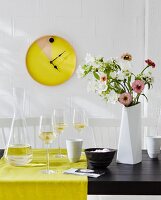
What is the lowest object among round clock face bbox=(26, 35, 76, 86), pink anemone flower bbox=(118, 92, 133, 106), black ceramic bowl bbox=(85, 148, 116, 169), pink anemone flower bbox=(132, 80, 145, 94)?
black ceramic bowl bbox=(85, 148, 116, 169)

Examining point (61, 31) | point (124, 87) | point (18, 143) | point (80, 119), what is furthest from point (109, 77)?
point (61, 31)

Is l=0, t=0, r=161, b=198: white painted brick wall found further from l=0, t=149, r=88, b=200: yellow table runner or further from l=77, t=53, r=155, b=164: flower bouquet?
l=0, t=149, r=88, b=200: yellow table runner

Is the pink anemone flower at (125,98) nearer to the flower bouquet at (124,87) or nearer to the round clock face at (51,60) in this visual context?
the flower bouquet at (124,87)

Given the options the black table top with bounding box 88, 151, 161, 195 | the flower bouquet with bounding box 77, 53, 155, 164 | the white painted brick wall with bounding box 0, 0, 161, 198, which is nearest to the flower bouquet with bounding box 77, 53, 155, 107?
the flower bouquet with bounding box 77, 53, 155, 164

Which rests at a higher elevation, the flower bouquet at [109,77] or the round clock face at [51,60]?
the round clock face at [51,60]

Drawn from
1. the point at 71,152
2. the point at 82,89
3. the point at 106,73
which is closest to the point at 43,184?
the point at 71,152

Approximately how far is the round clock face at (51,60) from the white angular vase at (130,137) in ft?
6.02

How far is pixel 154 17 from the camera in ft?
12.0

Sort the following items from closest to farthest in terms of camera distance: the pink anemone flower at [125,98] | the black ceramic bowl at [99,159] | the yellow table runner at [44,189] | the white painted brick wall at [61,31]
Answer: the yellow table runner at [44,189]
the black ceramic bowl at [99,159]
the pink anemone flower at [125,98]
the white painted brick wall at [61,31]

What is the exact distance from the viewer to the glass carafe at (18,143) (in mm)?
1819

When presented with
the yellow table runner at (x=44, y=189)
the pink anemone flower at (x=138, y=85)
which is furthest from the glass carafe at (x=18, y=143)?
the pink anemone flower at (x=138, y=85)

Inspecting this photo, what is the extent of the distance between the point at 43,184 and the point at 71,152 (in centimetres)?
41

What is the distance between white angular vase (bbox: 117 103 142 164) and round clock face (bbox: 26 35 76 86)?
6.02ft

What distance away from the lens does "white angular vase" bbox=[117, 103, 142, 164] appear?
1948mm
